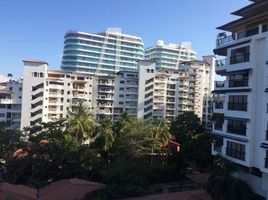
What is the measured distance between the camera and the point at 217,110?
29.8m

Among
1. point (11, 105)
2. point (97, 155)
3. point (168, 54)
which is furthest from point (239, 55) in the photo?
point (168, 54)

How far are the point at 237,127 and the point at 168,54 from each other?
11589 centimetres

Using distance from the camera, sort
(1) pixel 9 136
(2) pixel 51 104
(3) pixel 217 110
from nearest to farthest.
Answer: (3) pixel 217 110 → (1) pixel 9 136 → (2) pixel 51 104

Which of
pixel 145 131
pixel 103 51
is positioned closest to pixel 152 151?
pixel 145 131

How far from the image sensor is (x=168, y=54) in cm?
13975

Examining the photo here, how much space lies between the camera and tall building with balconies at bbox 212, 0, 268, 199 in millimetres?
23484

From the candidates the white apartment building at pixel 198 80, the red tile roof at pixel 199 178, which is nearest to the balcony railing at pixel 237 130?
the red tile roof at pixel 199 178

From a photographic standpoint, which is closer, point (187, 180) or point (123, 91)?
point (187, 180)

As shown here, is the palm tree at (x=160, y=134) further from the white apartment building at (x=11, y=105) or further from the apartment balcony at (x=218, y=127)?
the white apartment building at (x=11, y=105)

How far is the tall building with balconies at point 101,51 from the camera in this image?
387 feet

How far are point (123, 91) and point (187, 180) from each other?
45678mm

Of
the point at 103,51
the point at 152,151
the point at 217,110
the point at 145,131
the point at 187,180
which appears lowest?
the point at 187,180

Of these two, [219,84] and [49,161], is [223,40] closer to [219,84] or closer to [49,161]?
[219,84]

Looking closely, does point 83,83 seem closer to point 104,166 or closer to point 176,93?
point 176,93
